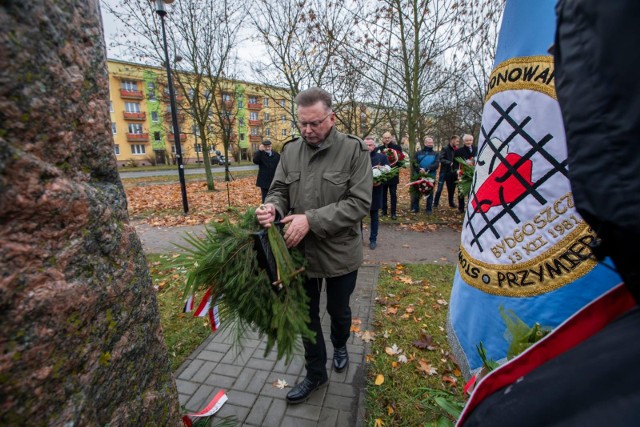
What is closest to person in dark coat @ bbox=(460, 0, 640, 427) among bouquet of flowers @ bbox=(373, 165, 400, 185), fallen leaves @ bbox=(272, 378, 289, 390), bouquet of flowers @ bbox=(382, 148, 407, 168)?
fallen leaves @ bbox=(272, 378, 289, 390)

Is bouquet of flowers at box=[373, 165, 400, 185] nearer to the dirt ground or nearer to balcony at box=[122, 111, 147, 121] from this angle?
the dirt ground

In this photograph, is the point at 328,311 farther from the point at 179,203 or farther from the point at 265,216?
the point at 179,203

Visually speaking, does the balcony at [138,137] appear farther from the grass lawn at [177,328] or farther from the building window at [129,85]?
the grass lawn at [177,328]

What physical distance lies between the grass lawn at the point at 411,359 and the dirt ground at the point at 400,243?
3.41ft

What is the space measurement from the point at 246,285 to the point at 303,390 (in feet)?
4.24

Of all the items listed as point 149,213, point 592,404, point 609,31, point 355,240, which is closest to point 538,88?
point 609,31

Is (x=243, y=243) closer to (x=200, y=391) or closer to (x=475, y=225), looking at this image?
(x=475, y=225)

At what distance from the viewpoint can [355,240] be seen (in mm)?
2490

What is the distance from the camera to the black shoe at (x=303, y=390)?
263 centimetres

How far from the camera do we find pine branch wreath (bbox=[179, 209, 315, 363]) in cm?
194

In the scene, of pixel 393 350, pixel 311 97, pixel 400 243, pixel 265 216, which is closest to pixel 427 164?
pixel 400 243

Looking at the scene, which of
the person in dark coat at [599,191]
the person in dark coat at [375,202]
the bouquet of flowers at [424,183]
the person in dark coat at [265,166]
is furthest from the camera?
the bouquet of flowers at [424,183]

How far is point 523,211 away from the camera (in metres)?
1.49

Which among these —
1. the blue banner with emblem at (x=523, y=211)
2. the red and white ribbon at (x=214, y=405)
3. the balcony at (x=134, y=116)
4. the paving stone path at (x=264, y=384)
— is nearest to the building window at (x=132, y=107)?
the balcony at (x=134, y=116)
